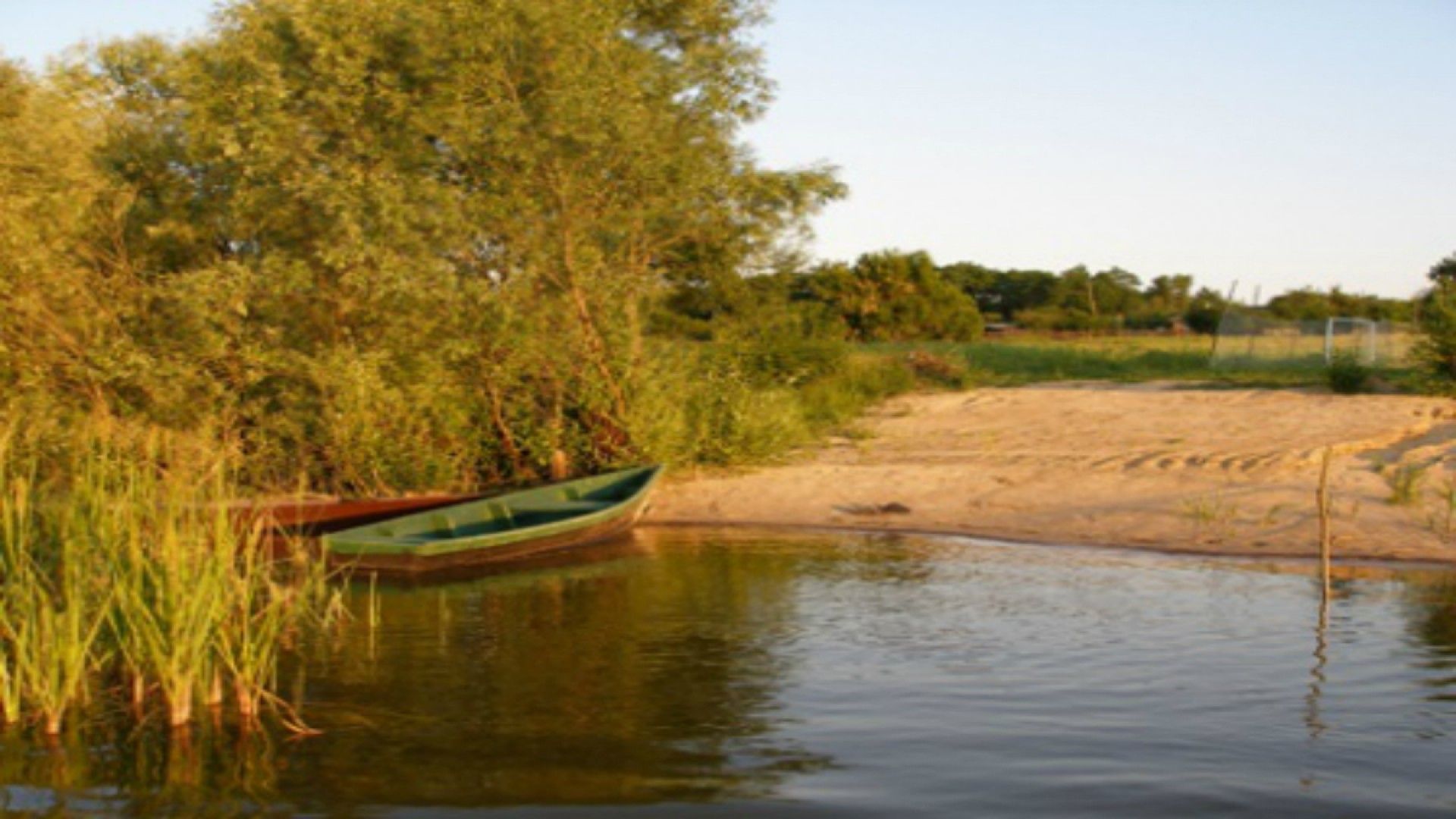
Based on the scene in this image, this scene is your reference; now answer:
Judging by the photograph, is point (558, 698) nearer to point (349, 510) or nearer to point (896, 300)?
point (349, 510)

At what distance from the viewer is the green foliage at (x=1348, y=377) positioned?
2428 centimetres

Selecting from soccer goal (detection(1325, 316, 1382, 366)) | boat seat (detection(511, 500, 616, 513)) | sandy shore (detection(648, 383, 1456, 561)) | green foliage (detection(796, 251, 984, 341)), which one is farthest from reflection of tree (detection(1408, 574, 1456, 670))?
green foliage (detection(796, 251, 984, 341))

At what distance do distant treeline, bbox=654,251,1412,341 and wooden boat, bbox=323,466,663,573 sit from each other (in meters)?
3.53

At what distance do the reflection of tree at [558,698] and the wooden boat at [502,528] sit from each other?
2.29ft

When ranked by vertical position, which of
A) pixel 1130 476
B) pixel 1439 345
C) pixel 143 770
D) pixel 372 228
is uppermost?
pixel 372 228

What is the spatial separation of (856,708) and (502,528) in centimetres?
824

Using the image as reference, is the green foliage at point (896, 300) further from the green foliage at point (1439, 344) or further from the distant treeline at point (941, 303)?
the green foliage at point (1439, 344)

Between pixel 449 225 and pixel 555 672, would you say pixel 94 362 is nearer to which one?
pixel 449 225

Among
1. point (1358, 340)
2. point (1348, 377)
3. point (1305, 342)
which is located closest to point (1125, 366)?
point (1305, 342)

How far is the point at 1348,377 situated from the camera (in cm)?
2427

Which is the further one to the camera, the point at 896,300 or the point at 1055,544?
the point at 896,300

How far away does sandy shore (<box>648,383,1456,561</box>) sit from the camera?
15.9m

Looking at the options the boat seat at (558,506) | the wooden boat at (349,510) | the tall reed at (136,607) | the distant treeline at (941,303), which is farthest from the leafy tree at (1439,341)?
the tall reed at (136,607)

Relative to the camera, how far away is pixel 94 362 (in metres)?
17.8
